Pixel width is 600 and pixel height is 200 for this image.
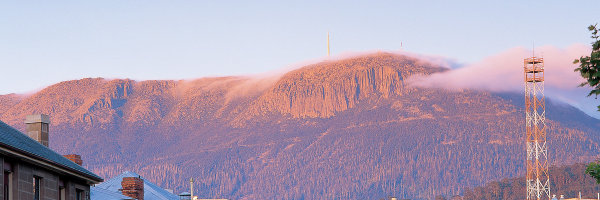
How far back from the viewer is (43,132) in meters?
42.8

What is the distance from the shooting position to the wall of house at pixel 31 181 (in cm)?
3098

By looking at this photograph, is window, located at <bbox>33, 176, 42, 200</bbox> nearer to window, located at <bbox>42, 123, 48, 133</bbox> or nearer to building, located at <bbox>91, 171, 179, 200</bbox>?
window, located at <bbox>42, 123, 48, 133</bbox>

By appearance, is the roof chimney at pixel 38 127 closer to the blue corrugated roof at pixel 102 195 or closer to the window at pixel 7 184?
the blue corrugated roof at pixel 102 195

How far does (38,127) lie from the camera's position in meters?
42.6

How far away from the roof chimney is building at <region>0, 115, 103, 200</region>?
3.68 metres

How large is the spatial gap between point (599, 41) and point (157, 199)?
4209 centimetres

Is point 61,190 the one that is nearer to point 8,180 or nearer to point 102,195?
point 8,180

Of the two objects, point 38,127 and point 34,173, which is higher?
point 38,127

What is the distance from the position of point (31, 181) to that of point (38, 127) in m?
10.3

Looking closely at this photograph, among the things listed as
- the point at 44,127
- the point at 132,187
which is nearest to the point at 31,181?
the point at 44,127

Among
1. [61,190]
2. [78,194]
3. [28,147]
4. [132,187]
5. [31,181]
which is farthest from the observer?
[132,187]

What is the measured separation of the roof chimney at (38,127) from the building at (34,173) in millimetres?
3681

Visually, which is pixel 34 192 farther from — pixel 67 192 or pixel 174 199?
pixel 174 199

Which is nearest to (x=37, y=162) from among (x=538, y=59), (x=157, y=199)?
(x=157, y=199)
